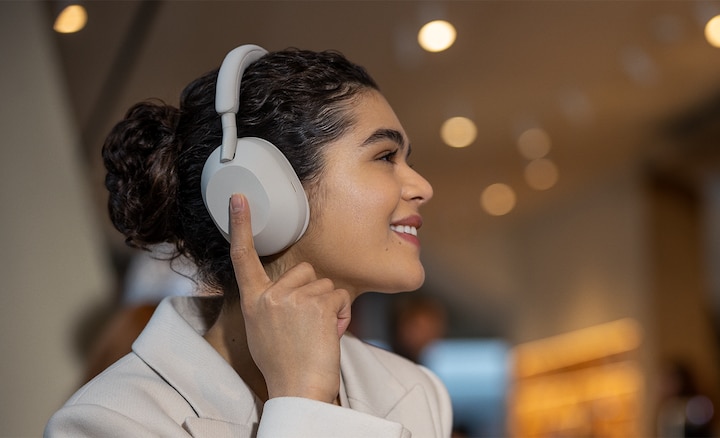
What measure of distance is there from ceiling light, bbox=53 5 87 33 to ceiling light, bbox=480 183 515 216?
4912 millimetres

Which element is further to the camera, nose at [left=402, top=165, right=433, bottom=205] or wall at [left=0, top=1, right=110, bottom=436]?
wall at [left=0, top=1, right=110, bottom=436]

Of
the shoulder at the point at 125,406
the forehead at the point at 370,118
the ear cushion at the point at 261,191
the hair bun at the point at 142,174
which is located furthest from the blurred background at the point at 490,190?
the shoulder at the point at 125,406

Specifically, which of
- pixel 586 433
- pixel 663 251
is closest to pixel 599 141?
pixel 663 251

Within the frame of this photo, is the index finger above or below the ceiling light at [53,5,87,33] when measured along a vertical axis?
below

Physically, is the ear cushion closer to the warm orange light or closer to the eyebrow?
the eyebrow

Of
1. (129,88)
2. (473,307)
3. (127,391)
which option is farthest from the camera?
(473,307)

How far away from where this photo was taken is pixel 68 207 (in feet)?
7.61

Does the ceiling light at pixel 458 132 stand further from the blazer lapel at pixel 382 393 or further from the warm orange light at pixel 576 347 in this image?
the blazer lapel at pixel 382 393

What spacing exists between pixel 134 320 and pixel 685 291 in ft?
16.5

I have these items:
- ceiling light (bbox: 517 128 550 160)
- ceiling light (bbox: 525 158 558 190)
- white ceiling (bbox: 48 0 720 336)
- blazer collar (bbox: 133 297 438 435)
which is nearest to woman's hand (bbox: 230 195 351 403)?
blazer collar (bbox: 133 297 438 435)

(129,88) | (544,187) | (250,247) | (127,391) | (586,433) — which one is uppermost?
(129,88)

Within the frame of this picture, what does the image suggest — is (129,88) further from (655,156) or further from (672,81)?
(655,156)

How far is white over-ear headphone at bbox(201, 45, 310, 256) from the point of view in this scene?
1.22m

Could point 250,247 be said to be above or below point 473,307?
above
